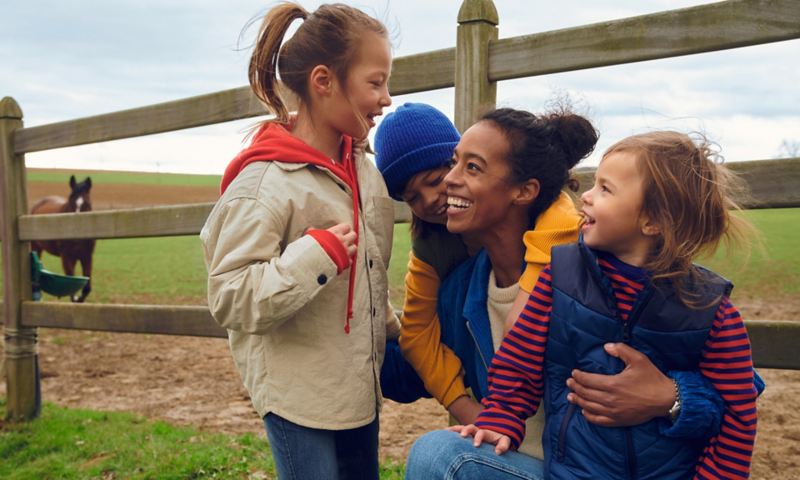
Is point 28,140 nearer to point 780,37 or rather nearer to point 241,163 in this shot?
point 241,163

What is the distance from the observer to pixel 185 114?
387cm

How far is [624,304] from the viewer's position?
1.68 m

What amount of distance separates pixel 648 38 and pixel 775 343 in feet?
3.39

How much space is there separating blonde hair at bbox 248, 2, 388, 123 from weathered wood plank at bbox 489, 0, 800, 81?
0.75 meters

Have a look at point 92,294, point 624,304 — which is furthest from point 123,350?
point 624,304

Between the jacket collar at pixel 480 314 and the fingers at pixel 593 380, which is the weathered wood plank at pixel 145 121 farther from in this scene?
the fingers at pixel 593 380

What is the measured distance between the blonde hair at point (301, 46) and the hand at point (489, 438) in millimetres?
956

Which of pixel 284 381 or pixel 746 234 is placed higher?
pixel 746 234

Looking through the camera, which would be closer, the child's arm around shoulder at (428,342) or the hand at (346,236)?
the hand at (346,236)

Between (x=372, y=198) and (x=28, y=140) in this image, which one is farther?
(x=28, y=140)

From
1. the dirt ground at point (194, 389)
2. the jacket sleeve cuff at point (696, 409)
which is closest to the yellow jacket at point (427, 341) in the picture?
the jacket sleeve cuff at point (696, 409)

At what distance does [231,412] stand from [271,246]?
11.2 feet

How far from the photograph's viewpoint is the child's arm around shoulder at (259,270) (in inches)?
71.0

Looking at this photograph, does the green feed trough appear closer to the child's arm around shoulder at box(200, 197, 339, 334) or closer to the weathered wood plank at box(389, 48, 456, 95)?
the weathered wood plank at box(389, 48, 456, 95)
